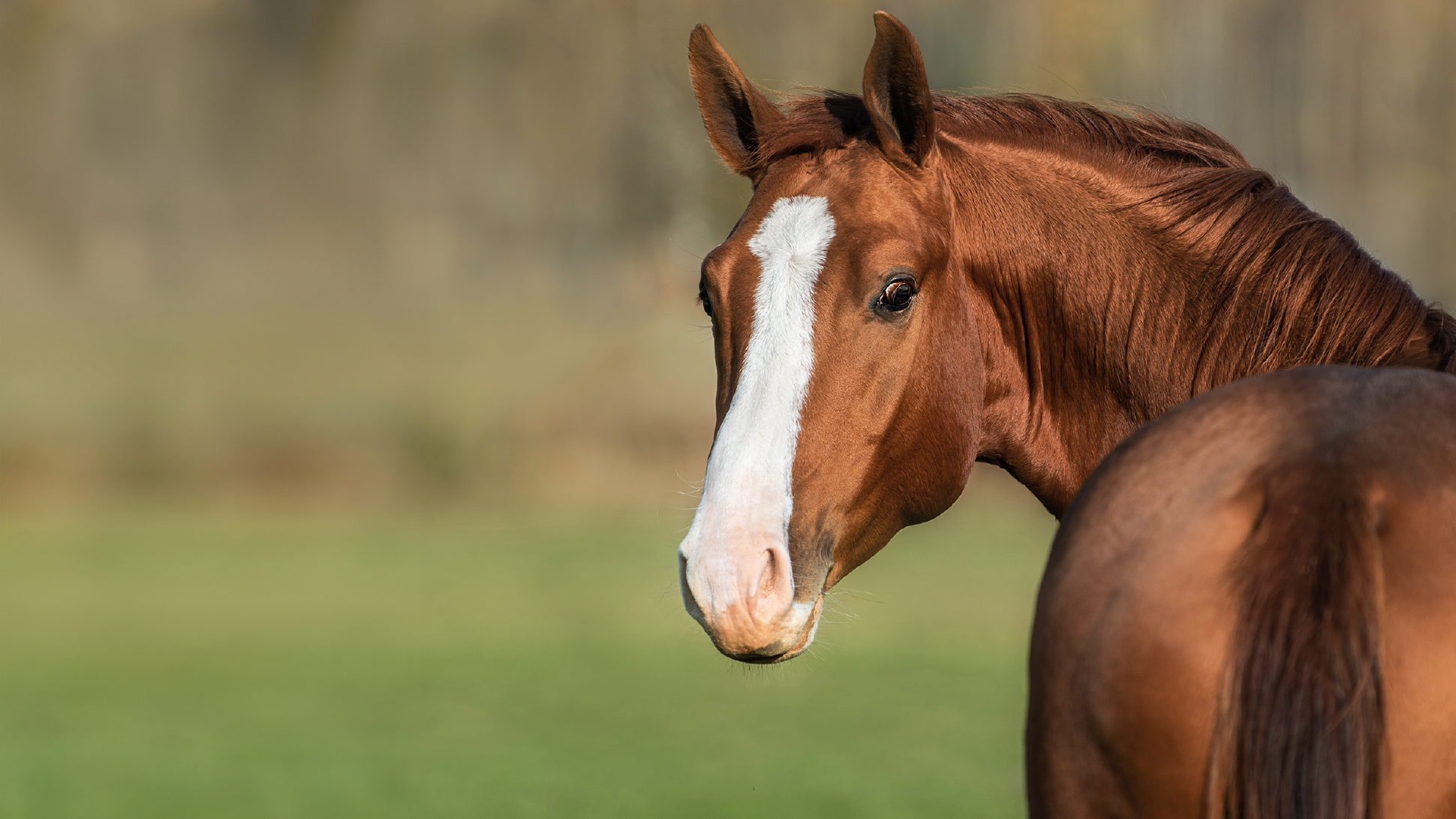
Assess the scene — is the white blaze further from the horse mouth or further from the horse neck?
the horse neck

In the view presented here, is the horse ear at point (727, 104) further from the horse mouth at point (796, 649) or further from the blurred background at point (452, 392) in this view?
the blurred background at point (452, 392)

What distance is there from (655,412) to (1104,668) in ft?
63.4

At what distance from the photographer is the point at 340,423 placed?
20.1m

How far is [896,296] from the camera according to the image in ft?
7.69

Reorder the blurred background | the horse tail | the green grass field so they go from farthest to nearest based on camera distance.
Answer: the blurred background < the green grass field < the horse tail

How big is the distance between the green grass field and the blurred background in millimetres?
62

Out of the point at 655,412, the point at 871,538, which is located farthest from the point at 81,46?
the point at 871,538

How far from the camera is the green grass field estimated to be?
8359 millimetres

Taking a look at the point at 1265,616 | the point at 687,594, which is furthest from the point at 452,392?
the point at 1265,616

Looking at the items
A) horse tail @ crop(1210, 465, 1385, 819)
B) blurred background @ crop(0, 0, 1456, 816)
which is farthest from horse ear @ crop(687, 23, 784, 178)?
blurred background @ crop(0, 0, 1456, 816)

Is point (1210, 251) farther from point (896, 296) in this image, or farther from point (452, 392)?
point (452, 392)

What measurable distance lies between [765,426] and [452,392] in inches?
767

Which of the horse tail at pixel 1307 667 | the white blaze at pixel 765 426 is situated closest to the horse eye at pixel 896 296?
the white blaze at pixel 765 426

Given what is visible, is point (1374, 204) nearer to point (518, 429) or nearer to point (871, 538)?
point (518, 429)
